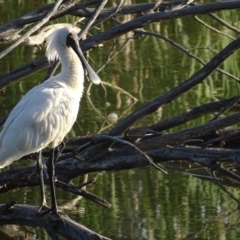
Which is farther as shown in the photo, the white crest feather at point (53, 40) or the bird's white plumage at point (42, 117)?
the white crest feather at point (53, 40)

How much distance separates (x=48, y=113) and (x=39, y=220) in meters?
0.64

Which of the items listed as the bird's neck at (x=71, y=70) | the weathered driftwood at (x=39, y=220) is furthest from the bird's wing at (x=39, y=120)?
the weathered driftwood at (x=39, y=220)

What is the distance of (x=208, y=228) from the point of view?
244 inches

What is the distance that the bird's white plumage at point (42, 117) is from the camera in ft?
18.5

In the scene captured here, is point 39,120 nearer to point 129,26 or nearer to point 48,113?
point 48,113

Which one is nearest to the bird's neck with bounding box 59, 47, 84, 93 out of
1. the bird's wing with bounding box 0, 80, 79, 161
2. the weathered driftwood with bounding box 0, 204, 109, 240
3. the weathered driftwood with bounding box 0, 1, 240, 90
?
the bird's wing with bounding box 0, 80, 79, 161

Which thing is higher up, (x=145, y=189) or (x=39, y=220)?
(x=145, y=189)

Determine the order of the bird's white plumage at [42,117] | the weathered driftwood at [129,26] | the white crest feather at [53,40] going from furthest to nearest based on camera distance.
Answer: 1. the white crest feather at [53,40]
2. the weathered driftwood at [129,26]
3. the bird's white plumage at [42,117]

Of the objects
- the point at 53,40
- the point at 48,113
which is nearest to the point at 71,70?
the point at 53,40

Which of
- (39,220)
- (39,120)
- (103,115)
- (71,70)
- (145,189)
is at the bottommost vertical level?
(39,220)

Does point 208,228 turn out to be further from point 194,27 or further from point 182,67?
point 194,27

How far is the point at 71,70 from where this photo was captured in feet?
20.0

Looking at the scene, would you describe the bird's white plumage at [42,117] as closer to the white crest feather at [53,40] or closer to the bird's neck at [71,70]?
the bird's neck at [71,70]

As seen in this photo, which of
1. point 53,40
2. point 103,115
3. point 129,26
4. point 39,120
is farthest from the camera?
point 103,115
